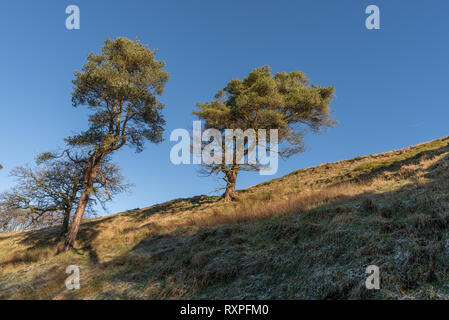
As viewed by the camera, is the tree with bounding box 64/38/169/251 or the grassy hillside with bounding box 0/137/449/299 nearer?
the grassy hillside with bounding box 0/137/449/299

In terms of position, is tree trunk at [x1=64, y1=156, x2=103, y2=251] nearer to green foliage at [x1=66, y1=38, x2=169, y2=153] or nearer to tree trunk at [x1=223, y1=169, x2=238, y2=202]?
green foliage at [x1=66, y1=38, x2=169, y2=153]

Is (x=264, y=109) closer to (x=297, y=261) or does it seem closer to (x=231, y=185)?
(x=231, y=185)

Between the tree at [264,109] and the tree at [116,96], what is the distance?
14.8 ft

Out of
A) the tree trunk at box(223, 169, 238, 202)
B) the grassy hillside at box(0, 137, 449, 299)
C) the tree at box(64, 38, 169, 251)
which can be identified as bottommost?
the grassy hillside at box(0, 137, 449, 299)

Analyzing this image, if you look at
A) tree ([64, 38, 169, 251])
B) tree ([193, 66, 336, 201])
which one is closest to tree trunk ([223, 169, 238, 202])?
tree ([193, 66, 336, 201])

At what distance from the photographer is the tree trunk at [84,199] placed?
492 inches

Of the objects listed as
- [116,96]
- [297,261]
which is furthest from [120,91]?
[297,261]

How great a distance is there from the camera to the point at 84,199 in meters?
13.5

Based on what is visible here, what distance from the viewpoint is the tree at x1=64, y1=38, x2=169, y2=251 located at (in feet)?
45.7

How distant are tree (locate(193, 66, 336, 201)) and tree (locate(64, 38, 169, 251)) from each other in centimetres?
451

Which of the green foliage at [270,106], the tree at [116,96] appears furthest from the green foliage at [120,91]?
the green foliage at [270,106]

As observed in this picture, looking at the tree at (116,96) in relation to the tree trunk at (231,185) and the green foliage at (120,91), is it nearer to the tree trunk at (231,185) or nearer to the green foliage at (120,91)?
the green foliage at (120,91)

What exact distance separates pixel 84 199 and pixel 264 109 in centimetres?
1448
